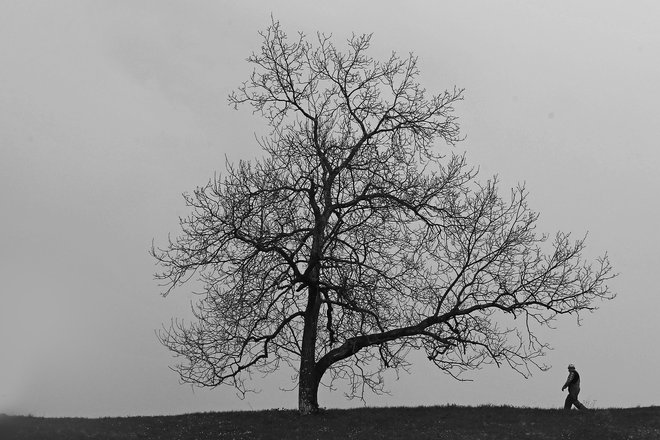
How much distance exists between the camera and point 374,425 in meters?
28.2

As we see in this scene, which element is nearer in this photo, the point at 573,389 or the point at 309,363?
the point at 309,363

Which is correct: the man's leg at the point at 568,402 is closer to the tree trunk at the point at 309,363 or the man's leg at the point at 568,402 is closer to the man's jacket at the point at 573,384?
the man's jacket at the point at 573,384

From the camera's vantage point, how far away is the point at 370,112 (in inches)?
1254

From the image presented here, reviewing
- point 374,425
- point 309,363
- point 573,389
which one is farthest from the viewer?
point 573,389

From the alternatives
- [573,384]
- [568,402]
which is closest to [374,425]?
[568,402]

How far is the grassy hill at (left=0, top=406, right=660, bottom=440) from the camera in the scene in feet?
87.9

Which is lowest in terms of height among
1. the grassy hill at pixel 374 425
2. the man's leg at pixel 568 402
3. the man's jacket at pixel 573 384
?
the grassy hill at pixel 374 425

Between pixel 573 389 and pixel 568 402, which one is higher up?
pixel 573 389

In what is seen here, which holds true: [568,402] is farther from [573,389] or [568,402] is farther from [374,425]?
[374,425]

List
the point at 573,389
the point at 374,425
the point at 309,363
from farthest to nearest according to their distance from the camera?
the point at 573,389
the point at 309,363
the point at 374,425

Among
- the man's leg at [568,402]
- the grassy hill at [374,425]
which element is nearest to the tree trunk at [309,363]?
the grassy hill at [374,425]

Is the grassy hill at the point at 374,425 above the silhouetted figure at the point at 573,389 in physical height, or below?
below

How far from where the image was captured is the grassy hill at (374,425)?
26797 millimetres

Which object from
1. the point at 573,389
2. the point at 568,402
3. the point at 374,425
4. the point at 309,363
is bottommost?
the point at 374,425
